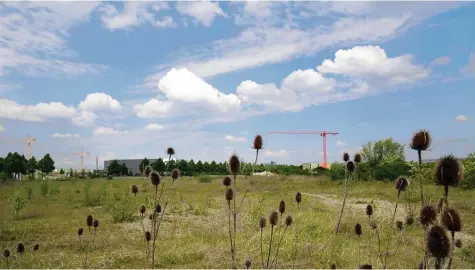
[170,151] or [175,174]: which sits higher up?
[170,151]

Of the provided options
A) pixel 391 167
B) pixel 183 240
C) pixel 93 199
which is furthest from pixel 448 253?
pixel 391 167

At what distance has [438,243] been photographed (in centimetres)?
159

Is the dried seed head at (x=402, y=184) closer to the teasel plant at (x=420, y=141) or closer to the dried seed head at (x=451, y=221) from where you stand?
the teasel plant at (x=420, y=141)

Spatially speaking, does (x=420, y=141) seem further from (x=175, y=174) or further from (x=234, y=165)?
(x=175, y=174)

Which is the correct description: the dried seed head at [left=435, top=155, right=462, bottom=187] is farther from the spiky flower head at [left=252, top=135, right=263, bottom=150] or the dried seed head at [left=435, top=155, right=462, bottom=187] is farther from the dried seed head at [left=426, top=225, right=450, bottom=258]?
the spiky flower head at [left=252, top=135, right=263, bottom=150]

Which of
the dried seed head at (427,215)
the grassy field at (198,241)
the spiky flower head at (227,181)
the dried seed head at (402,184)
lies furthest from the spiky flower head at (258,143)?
the dried seed head at (427,215)

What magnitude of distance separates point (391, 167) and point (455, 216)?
1045 inches

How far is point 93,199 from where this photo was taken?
17.2 metres

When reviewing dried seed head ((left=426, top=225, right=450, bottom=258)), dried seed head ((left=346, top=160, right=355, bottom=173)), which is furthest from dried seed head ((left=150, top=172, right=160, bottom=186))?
dried seed head ((left=426, top=225, right=450, bottom=258))

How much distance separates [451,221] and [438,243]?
0.95 ft

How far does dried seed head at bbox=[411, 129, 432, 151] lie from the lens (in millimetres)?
2820

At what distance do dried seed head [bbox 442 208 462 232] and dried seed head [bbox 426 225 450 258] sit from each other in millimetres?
214

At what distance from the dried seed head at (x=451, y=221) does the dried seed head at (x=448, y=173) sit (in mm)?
174

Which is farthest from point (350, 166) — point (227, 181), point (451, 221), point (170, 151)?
point (451, 221)
